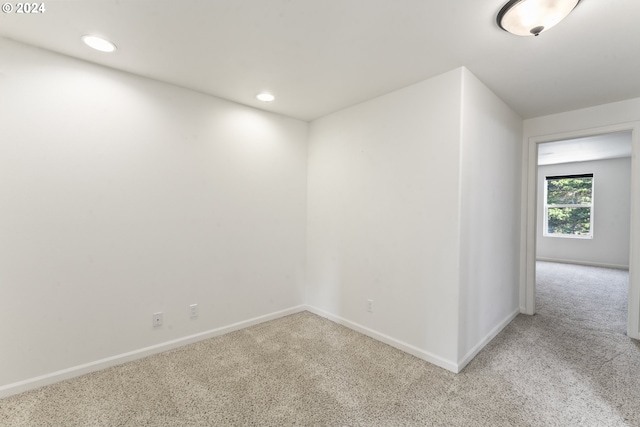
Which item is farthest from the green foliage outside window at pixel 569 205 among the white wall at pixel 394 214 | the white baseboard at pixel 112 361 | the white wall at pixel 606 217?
the white baseboard at pixel 112 361

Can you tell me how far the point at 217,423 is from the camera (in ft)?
5.56

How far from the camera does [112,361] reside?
2.28 metres

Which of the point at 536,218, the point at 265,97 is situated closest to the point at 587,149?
the point at 536,218

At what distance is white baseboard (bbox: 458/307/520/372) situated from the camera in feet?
7.60

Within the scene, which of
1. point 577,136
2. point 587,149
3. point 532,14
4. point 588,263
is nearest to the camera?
point 532,14

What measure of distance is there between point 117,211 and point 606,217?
8998 mm

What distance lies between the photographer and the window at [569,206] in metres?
6.51

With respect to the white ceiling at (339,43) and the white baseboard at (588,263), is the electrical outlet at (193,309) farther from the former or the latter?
the white baseboard at (588,263)

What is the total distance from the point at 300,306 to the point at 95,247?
2.26 m

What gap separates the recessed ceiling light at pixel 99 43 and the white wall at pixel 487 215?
264 centimetres

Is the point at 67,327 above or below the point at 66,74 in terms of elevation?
below

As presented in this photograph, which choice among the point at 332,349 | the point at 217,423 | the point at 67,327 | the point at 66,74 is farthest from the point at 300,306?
the point at 66,74

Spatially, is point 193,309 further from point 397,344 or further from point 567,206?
point 567,206

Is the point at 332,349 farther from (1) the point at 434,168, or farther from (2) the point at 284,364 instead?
(1) the point at 434,168
